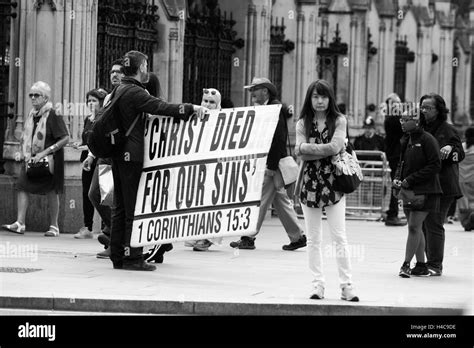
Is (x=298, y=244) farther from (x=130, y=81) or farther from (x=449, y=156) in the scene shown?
(x=130, y=81)

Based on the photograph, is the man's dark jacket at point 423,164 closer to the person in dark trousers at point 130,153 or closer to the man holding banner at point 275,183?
the person in dark trousers at point 130,153

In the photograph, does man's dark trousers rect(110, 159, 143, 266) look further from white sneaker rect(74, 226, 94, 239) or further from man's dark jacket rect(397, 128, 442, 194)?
white sneaker rect(74, 226, 94, 239)

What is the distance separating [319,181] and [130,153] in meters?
2.50

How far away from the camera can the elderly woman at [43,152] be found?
1736 centimetres

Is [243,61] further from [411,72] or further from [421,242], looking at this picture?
[411,72]

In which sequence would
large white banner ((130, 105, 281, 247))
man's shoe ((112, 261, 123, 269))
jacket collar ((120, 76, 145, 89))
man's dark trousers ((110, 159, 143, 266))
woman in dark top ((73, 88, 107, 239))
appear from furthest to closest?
woman in dark top ((73, 88, 107, 239)) < man's shoe ((112, 261, 123, 269)) < jacket collar ((120, 76, 145, 89)) < man's dark trousers ((110, 159, 143, 266)) < large white banner ((130, 105, 281, 247))

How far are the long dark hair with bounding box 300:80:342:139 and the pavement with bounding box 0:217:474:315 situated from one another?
1514mm

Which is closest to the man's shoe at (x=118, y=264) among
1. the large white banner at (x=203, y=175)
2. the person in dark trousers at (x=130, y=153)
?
the person in dark trousers at (x=130, y=153)

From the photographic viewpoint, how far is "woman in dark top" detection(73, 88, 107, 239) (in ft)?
52.6

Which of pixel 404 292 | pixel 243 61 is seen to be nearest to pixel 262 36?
pixel 243 61

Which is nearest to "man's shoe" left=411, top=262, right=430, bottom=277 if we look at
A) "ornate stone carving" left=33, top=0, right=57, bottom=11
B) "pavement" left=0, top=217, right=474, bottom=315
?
"pavement" left=0, top=217, right=474, bottom=315

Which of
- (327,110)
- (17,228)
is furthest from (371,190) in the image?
(327,110)

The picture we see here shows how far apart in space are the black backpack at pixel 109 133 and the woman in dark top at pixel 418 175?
110 inches

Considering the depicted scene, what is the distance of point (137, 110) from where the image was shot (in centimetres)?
1356
